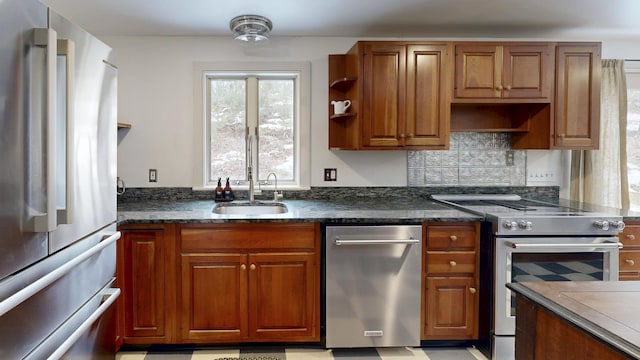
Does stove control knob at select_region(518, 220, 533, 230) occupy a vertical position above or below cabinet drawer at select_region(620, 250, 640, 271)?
above

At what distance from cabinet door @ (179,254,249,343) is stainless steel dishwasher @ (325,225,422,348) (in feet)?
1.74

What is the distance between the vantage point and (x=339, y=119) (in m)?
3.13

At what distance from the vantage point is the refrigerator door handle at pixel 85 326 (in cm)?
129

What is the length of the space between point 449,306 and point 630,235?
1.21 m

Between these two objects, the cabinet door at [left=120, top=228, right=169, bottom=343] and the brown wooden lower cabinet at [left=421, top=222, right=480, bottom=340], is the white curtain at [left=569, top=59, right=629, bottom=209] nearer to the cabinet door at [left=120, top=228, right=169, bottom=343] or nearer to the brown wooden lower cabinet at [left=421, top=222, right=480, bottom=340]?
the brown wooden lower cabinet at [left=421, top=222, right=480, bottom=340]

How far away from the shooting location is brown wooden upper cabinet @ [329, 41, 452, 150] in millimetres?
2729

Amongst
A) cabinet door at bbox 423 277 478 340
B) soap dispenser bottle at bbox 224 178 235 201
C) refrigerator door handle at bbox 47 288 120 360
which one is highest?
soap dispenser bottle at bbox 224 178 235 201

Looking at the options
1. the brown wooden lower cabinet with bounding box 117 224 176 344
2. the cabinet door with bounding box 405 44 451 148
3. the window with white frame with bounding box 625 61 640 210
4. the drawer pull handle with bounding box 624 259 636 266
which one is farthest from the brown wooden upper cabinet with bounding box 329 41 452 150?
the window with white frame with bounding box 625 61 640 210

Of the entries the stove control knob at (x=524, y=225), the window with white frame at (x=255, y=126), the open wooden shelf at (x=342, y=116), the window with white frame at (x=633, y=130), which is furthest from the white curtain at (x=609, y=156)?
the window with white frame at (x=255, y=126)

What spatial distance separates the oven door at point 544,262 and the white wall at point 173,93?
131 cm

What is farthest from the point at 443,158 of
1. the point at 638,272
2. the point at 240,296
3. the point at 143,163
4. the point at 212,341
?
the point at 143,163

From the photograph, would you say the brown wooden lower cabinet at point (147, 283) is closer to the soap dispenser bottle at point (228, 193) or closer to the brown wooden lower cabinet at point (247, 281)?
the brown wooden lower cabinet at point (247, 281)

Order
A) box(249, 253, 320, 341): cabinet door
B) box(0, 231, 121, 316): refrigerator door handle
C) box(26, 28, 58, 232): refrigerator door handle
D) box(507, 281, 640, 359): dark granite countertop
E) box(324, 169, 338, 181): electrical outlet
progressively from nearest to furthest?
box(507, 281, 640, 359): dark granite countertop < box(0, 231, 121, 316): refrigerator door handle < box(26, 28, 58, 232): refrigerator door handle < box(249, 253, 320, 341): cabinet door < box(324, 169, 338, 181): electrical outlet

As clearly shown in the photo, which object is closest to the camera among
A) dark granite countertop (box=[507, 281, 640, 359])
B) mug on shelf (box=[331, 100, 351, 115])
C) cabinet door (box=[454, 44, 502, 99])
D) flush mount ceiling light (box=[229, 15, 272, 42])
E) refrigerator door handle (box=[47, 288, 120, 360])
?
dark granite countertop (box=[507, 281, 640, 359])
